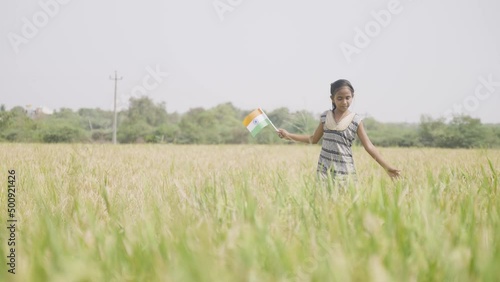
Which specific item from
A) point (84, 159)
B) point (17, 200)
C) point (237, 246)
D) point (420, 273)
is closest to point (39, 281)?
point (237, 246)

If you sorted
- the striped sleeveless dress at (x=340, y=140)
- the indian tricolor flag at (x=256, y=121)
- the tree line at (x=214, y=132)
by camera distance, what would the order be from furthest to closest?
1. the tree line at (x=214, y=132)
2. the striped sleeveless dress at (x=340, y=140)
3. the indian tricolor flag at (x=256, y=121)

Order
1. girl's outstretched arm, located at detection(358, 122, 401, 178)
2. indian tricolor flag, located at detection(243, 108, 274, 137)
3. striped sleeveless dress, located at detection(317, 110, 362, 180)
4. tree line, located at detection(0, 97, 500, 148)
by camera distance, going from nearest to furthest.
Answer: girl's outstretched arm, located at detection(358, 122, 401, 178)
indian tricolor flag, located at detection(243, 108, 274, 137)
striped sleeveless dress, located at detection(317, 110, 362, 180)
tree line, located at detection(0, 97, 500, 148)

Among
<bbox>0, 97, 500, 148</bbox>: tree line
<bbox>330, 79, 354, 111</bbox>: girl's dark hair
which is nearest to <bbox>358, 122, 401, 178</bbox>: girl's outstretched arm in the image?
<bbox>330, 79, 354, 111</bbox>: girl's dark hair

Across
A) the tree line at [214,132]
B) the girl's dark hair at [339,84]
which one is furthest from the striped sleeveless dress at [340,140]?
the tree line at [214,132]

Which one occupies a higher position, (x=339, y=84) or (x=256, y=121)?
(x=339, y=84)

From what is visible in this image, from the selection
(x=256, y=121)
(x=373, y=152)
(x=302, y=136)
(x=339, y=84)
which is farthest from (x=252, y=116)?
(x=373, y=152)

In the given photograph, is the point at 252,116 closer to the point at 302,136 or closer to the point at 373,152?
the point at 302,136

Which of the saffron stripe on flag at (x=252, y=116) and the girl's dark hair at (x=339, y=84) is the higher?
the girl's dark hair at (x=339, y=84)

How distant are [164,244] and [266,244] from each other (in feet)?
0.87

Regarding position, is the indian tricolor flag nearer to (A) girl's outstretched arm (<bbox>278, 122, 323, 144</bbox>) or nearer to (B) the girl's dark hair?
(A) girl's outstretched arm (<bbox>278, 122, 323, 144</bbox>)

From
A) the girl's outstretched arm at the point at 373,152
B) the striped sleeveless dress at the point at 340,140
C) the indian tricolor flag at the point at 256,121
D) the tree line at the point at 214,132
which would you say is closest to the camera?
the girl's outstretched arm at the point at 373,152

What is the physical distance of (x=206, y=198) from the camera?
6.57 feet

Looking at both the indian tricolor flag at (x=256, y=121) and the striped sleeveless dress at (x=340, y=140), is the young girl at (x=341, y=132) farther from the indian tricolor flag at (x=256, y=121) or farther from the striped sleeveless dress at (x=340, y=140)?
the indian tricolor flag at (x=256, y=121)

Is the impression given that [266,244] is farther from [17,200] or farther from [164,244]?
[17,200]
